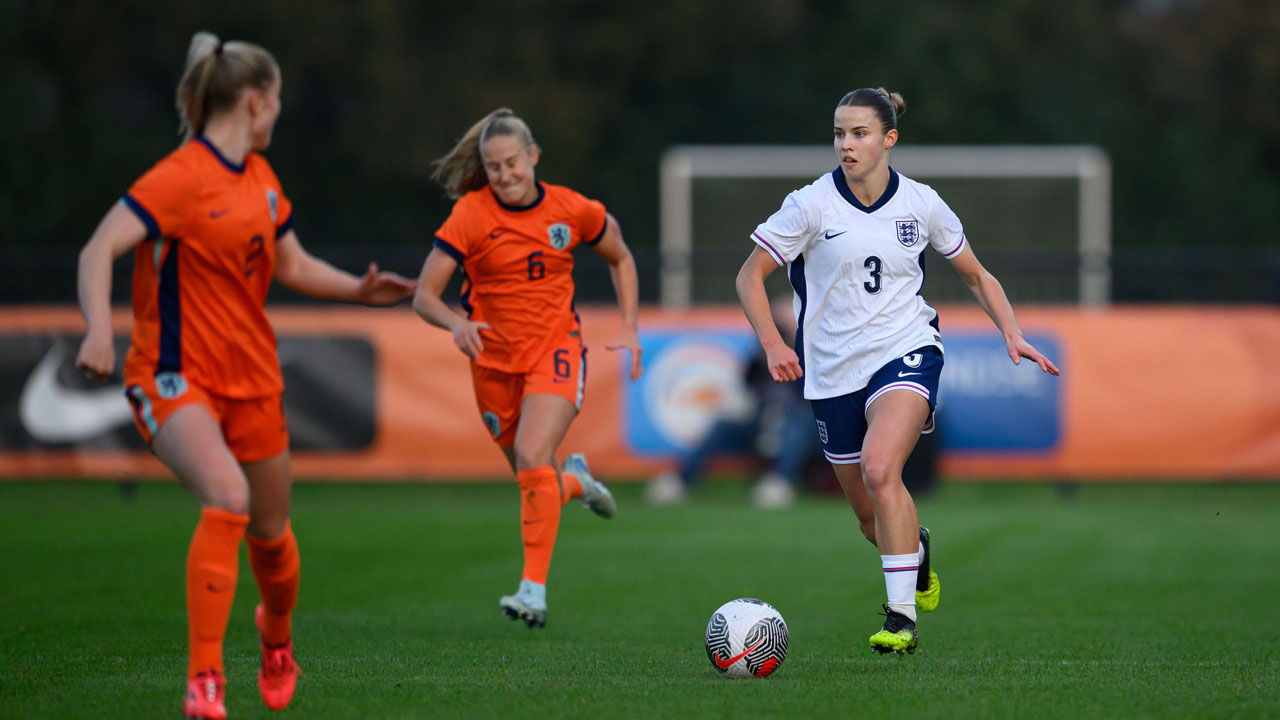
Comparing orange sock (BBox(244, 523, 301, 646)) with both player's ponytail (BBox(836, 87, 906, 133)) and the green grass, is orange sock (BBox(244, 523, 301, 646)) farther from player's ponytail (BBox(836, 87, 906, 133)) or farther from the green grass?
player's ponytail (BBox(836, 87, 906, 133))

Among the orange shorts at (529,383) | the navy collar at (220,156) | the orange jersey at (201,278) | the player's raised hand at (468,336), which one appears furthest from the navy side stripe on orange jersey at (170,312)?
the orange shorts at (529,383)

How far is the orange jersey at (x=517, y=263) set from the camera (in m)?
7.30

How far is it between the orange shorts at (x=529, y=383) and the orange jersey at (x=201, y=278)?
2263 millimetres

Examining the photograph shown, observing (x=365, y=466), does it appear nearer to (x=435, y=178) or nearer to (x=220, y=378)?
(x=435, y=178)

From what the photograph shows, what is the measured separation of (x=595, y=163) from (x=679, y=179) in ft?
33.1

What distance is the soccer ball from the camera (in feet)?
19.7

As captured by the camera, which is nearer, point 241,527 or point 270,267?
point 241,527

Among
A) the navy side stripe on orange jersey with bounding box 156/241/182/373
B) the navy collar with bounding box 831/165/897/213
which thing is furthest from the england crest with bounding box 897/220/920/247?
the navy side stripe on orange jersey with bounding box 156/241/182/373

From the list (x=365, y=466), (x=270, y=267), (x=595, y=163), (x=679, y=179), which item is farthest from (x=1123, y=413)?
(x=595, y=163)

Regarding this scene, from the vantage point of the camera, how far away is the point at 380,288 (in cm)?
580

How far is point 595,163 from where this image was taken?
3188 cm

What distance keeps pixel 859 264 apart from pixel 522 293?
169 centimetres

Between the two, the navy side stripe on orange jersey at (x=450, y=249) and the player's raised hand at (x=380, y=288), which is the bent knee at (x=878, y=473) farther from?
the navy side stripe on orange jersey at (x=450, y=249)

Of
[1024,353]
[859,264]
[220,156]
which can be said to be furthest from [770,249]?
[220,156]
